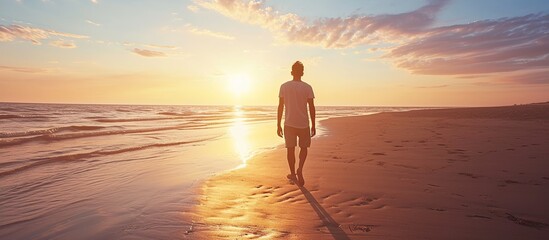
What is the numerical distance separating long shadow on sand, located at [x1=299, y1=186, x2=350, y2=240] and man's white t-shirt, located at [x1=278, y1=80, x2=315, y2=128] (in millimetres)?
1569

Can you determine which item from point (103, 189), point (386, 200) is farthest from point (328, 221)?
point (103, 189)

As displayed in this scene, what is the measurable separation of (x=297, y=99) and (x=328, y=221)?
2.64 metres

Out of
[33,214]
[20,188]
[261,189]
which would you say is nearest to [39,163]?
[20,188]

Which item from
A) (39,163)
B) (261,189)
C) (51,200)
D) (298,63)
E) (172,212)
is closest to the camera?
(172,212)

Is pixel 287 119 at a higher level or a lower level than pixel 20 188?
higher

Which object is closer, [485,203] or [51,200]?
[485,203]

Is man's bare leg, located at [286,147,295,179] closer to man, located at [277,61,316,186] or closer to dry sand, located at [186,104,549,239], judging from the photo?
man, located at [277,61,316,186]

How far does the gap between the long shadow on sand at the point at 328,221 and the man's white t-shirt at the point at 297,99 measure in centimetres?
157

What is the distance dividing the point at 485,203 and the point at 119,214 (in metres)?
4.86

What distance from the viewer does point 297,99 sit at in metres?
5.61

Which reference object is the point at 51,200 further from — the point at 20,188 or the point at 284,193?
the point at 284,193

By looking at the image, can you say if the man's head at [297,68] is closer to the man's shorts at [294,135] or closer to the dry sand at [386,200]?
the man's shorts at [294,135]

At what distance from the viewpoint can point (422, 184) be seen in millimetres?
5078

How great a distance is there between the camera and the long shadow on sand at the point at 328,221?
10.2 ft
